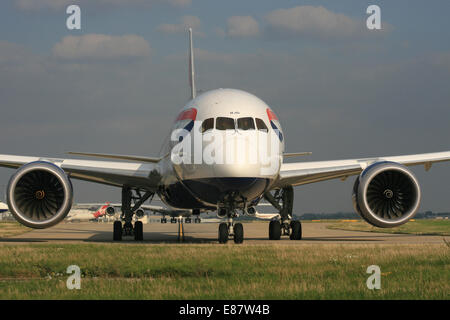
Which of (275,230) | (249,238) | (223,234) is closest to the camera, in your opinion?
(223,234)

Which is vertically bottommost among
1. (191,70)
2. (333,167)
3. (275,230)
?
(275,230)

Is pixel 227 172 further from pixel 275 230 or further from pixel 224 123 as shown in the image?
pixel 275 230

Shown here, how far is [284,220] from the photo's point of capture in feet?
71.0

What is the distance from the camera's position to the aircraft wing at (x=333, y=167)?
19516mm

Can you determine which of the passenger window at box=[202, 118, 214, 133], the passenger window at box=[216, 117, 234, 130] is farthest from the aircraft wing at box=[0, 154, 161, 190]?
the passenger window at box=[216, 117, 234, 130]

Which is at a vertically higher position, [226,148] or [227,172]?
[226,148]

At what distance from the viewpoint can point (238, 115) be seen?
651 inches

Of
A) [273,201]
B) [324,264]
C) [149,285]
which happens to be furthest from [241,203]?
[149,285]

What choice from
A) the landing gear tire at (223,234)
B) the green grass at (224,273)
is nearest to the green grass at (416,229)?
the landing gear tire at (223,234)

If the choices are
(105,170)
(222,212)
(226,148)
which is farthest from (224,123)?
(105,170)

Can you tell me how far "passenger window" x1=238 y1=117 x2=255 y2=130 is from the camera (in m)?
16.3

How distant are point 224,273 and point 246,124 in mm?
7011

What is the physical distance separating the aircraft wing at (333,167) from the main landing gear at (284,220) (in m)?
1.26
